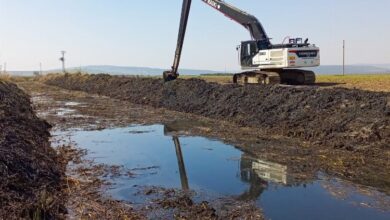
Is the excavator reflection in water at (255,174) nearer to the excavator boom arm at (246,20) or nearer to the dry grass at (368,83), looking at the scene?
the dry grass at (368,83)

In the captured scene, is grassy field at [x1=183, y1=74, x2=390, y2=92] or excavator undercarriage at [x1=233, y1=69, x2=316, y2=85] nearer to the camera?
grassy field at [x1=183, y1=74, x2=390, y2=92]

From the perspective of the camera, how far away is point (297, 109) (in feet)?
47.2

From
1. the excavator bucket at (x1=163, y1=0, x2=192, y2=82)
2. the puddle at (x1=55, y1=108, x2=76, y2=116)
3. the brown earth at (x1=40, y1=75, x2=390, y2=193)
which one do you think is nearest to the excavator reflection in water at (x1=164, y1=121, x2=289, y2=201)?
the brown earth at (x1=40, y1=75, x2=390, y2=193)

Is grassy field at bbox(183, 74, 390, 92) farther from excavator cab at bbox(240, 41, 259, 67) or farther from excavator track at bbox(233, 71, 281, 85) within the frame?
excavator cab at bbox(240, 41, 259, 67)

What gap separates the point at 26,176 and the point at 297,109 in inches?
378

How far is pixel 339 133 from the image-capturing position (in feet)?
38.0

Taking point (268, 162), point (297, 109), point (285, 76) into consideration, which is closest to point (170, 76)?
point (285, 76)

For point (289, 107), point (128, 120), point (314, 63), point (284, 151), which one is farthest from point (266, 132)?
point (314, 63)

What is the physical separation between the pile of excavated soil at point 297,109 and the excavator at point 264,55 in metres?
2.82

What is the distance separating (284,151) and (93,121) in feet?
29.2

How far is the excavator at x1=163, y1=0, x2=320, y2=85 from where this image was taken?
21.1m

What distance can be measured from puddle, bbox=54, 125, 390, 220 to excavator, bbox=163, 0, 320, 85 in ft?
32.4

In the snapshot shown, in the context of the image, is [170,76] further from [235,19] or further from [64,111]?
[64,111]

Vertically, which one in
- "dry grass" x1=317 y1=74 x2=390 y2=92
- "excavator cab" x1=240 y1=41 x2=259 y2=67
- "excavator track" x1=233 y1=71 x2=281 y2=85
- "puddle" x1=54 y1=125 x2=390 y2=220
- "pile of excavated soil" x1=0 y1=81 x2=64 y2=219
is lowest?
"puddle" x1=54 y1=125 x2=390 y2=220
